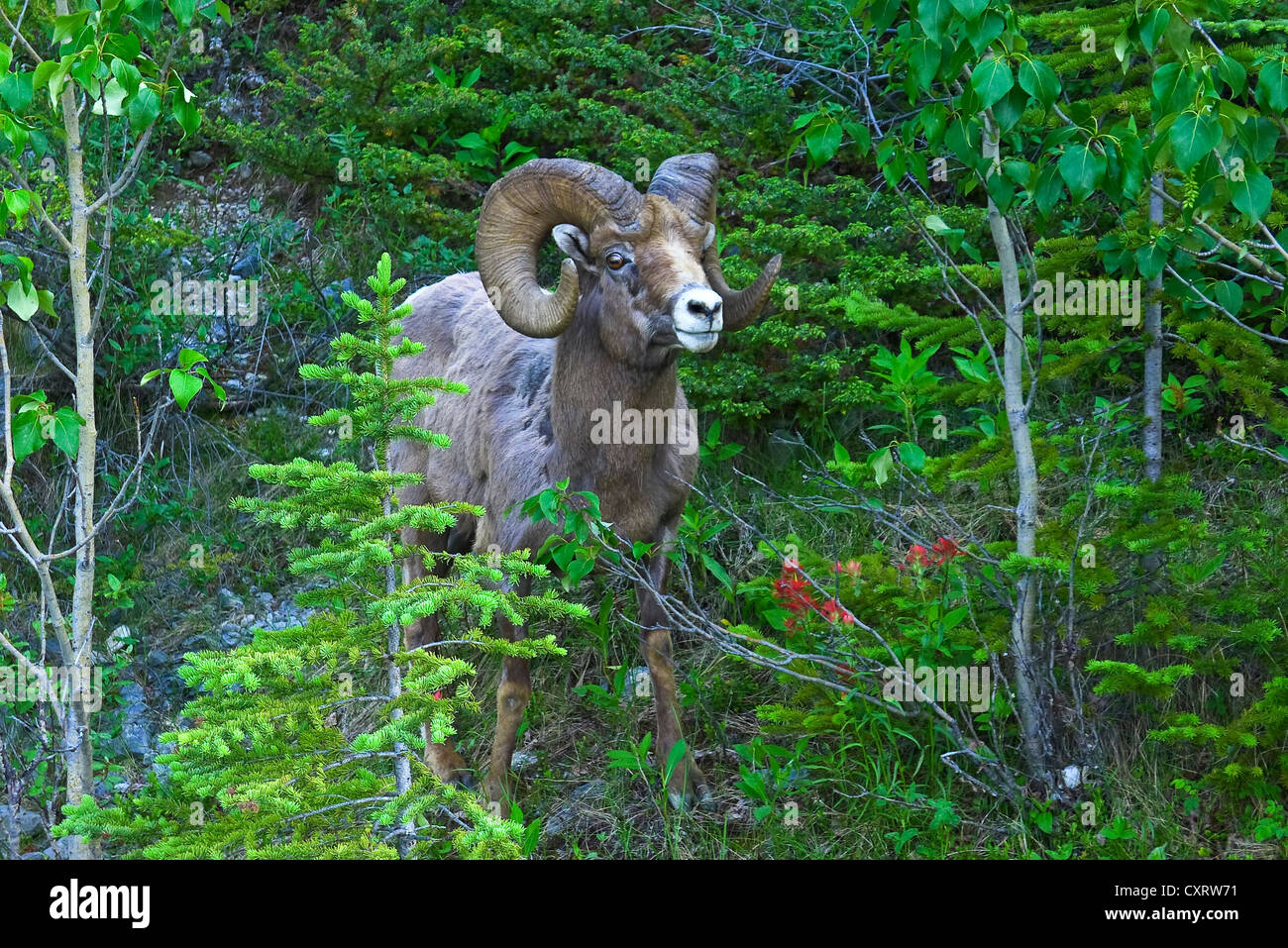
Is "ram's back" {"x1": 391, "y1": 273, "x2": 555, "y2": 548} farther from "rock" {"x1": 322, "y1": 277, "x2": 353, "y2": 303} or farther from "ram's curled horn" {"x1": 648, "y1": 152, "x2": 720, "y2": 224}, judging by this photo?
"rock" {"x1": 322, "y1": 277, "x2": 353, "y2": 303}

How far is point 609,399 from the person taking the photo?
5.61 meters

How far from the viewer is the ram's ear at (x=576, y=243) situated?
5.59 metres

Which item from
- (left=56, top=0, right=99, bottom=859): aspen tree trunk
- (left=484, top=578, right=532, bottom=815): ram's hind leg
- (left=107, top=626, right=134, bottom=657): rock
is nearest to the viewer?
(left=56, top=0, right=99, bottom=859): aspen tree trunk

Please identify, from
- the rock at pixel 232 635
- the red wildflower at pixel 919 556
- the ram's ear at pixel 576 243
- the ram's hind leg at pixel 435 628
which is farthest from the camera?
the rock at pixel 232 635

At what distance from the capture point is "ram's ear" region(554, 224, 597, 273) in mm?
5594

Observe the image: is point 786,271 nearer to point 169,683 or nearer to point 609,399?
point 609,399

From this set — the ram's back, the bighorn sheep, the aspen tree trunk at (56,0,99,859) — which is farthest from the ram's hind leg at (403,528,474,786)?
the aspen tree trunk at (56,0,99,859)

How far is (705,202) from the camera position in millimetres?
5762

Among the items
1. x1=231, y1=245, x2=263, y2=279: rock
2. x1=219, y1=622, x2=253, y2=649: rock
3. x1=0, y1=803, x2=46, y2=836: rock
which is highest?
x1=231, y1=245, x2=263, y2=279: rock

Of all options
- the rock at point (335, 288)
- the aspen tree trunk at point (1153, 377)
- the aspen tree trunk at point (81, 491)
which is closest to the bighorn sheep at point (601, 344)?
the aspen tree trunk at point (81, 491)

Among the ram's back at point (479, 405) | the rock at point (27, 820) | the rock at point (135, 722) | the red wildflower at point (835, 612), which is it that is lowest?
the rock at point (27, 820)

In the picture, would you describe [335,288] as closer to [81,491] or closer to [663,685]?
[81,491]

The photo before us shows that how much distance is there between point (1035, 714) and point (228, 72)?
8019 millimetres

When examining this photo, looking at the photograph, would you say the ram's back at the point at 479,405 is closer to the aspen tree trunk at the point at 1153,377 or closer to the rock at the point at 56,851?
the rock at the point at 56,851
